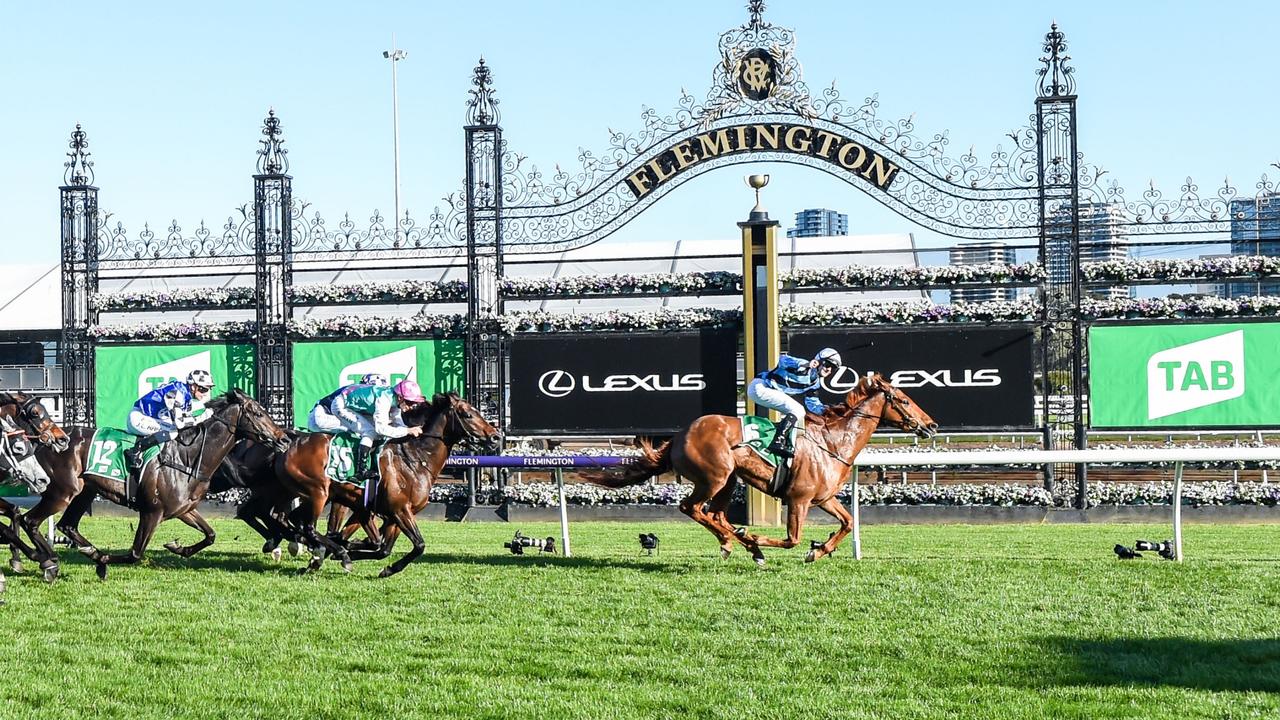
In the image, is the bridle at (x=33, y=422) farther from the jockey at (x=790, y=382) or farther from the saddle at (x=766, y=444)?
the jockey at (x=790, y=382)

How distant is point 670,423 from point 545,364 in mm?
1490

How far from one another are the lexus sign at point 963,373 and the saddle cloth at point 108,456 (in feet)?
24.1

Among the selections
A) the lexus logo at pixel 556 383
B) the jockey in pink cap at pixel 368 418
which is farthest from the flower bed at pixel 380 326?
the jockey in pink cap at pixel 368 418

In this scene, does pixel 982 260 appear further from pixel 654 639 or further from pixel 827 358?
pixel 654 639

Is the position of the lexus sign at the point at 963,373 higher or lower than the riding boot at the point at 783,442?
higher

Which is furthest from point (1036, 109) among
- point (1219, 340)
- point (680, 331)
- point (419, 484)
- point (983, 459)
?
point (419, 484)

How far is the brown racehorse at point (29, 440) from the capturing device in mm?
9156

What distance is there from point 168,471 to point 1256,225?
37.1ft

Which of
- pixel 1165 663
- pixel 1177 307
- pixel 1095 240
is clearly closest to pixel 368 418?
pixel 1165 663

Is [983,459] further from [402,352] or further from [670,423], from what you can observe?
[402,352]

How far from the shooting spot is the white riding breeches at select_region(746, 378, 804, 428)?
10.2 metres

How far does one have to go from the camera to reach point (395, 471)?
9711mm

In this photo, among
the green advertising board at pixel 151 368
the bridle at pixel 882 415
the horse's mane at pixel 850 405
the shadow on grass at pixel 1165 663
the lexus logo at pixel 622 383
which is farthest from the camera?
the green advertising board at pixel 151 368

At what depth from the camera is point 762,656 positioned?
6422 millimetres
